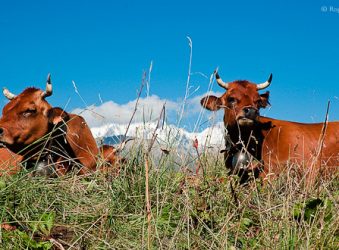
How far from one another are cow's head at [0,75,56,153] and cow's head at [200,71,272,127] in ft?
8.02

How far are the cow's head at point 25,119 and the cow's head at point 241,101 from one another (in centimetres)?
245

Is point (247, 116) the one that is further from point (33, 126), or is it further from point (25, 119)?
point (25, 119)

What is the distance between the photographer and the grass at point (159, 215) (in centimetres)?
371

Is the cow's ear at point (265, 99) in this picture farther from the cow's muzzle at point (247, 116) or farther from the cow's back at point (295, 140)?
the cow's muzzle at point (247, 116)

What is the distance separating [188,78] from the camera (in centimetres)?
536

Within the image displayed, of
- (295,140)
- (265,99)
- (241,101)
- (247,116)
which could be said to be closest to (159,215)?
(247,116)

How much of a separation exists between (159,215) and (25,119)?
442cm

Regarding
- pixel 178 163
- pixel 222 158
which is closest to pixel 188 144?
pixel 178 163

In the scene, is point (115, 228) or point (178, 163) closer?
point (115, 228)

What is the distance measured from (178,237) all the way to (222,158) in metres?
4.27

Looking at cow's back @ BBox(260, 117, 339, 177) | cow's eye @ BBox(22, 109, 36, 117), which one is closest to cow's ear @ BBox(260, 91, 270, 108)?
cow's back @ BBox(260, 117, 339, 177)

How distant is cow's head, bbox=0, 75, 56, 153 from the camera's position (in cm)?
780

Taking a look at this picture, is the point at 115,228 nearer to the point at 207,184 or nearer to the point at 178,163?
the point at 207,184

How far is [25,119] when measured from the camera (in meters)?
8.01
